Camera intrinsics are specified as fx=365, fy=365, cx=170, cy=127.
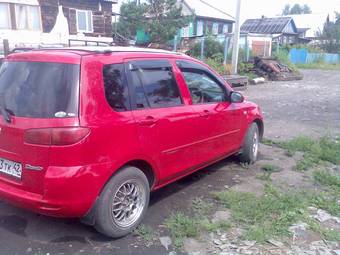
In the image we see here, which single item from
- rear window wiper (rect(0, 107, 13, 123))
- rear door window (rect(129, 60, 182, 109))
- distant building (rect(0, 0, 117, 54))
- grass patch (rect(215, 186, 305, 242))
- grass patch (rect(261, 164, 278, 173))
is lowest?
grass patch (rect(261, 164, 278, 173))

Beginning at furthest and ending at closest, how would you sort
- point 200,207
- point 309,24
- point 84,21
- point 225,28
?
point 309,24, point 225,28, point 84,21, point 200,207

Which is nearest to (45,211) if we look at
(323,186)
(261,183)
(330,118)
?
(261,183)

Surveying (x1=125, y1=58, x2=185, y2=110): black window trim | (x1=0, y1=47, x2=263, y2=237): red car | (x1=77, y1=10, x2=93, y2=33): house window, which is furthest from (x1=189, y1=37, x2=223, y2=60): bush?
(x1=0, y1=47, x2=263, y2=237): red car

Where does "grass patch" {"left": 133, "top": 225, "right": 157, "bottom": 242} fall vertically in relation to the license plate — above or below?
below

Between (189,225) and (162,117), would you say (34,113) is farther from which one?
(189,225)

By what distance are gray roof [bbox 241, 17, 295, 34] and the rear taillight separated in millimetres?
53866

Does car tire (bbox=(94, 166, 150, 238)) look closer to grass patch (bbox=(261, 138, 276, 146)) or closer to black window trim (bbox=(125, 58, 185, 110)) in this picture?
black window trim (bbox=(125, 58, 185, 110))

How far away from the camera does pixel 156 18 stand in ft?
98.9

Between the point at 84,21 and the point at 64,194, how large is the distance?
21919mm

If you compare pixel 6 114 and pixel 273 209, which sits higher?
pixel 6 114

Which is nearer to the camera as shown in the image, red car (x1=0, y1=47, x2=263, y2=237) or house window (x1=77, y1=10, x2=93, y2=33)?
red car (x1=0, y1=47, x2=263, y2=237)

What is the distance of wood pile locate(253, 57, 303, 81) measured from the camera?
835 inches

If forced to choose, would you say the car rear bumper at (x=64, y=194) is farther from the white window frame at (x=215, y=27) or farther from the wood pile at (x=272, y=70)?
the white window frame at (x=215, y=27)

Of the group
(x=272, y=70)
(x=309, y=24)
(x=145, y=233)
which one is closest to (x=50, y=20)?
(x=272, y=70)
